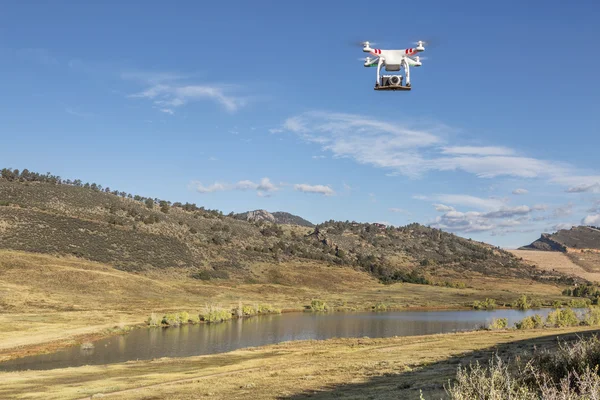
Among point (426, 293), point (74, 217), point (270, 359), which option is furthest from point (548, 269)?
point (270, 359)

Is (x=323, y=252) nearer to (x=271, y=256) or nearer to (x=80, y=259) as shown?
(x=271, y=256)

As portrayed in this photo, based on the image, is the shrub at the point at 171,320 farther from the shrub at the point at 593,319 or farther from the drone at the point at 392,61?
the drone at the point at 392,61

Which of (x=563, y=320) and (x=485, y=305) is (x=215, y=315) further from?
(x=485, y=305)

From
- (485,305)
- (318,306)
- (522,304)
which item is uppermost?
(522,304)

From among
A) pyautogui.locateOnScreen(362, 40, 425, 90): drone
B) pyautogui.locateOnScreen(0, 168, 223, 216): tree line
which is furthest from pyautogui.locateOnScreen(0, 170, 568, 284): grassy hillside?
pyautogui.locateOnScreen(362, 40, 425, 90): drone

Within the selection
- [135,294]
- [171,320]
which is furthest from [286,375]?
[135,294]

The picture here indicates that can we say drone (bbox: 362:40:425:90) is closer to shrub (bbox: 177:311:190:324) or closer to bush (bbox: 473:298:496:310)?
shrub (bbox: 177:311:190:324)

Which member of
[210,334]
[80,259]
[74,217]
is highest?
[74,217]
